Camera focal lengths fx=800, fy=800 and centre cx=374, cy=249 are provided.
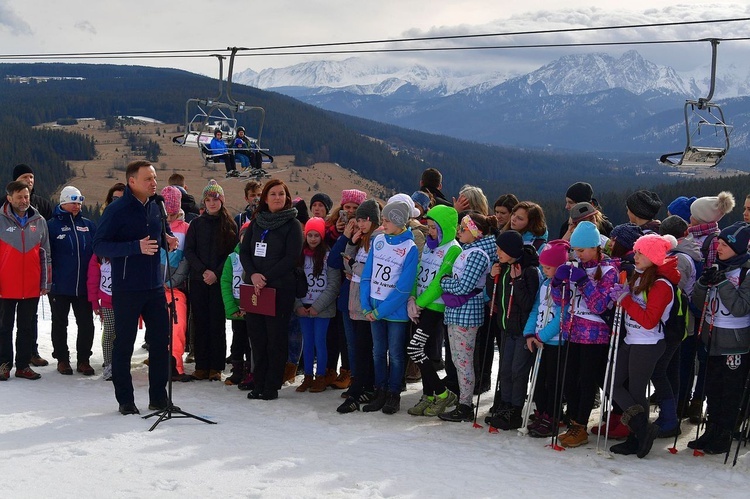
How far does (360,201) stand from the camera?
26.5 ft

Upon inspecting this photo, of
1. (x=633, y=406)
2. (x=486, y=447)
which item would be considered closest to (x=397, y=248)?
(x=486, y=447)

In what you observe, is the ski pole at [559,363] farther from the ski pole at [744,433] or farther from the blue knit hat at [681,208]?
the blue knit hat at [681,208]

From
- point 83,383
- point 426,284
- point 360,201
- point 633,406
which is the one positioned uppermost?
point 360,201

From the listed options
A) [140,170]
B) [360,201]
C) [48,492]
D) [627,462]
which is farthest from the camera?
[360,201]

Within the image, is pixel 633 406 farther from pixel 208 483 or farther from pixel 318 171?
pixel 318 171

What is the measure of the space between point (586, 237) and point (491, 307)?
1.09 metres

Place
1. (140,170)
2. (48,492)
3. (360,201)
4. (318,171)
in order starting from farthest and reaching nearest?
(318,171)
(360,201)
(140,170)
(48,492)

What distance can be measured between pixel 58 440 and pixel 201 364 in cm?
255

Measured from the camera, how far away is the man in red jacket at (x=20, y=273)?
8.18m

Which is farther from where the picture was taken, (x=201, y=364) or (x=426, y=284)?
(x=201, y=364)

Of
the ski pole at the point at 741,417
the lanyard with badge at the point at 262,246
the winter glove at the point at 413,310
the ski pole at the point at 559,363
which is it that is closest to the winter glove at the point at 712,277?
the ski pole at the point at 741,417

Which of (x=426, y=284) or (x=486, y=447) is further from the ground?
(x=426, y=284)

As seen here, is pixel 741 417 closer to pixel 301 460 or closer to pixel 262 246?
pixel 301 460

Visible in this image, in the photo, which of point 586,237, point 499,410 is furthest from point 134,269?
point 586,237
